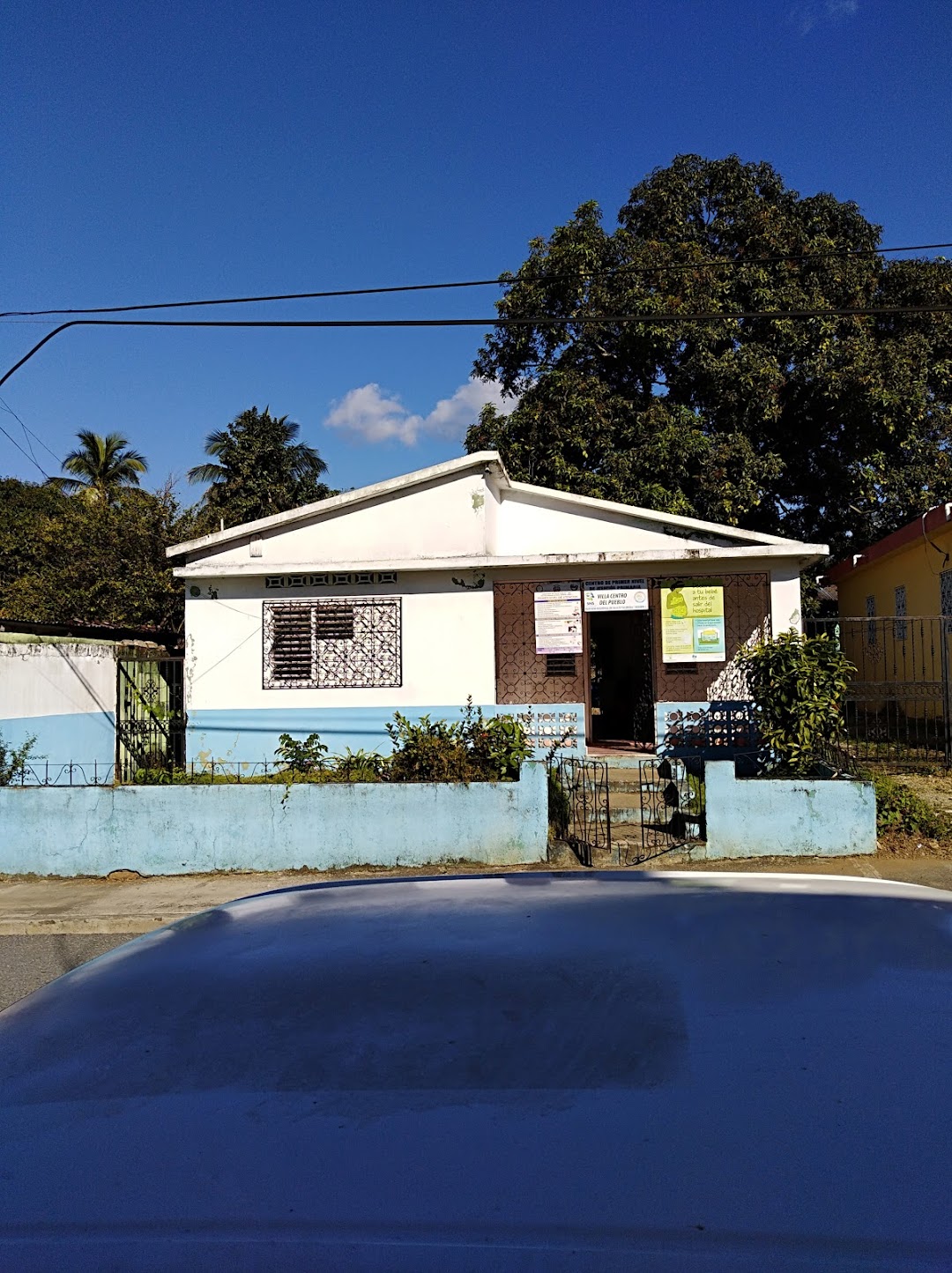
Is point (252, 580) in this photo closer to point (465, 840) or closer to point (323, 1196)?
point (465, 840)

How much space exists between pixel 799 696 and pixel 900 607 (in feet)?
27.8

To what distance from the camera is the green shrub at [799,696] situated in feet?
26.5

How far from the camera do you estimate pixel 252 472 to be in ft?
81.3

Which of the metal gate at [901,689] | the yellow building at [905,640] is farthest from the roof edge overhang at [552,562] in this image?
the yellow building at [905,640]

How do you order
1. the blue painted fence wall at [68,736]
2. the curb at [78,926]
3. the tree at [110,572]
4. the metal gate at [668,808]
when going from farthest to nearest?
the tree at [110,572] < the blue painted fence wall at [68,736] < the metal gate at [668,808] < the curb at [78,926]

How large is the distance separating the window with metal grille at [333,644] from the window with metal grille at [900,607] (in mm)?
9099

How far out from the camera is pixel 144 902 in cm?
711

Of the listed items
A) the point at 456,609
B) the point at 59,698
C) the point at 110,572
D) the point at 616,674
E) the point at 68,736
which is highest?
the point at 110,572

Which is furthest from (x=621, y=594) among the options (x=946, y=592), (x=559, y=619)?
(x=946, y=592)

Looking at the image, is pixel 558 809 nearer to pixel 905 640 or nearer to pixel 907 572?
pixel 905 640

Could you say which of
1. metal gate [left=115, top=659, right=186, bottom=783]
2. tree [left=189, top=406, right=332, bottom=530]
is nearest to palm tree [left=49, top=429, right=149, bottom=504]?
tree [left=189, top=406, right=332, bottom=530]

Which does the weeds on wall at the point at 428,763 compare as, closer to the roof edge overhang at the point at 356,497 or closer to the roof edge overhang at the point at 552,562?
the roof edge overhang at the point at 552,562

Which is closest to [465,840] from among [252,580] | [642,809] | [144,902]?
[642,809]

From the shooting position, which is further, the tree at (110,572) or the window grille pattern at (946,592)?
the tree at (110,572)
